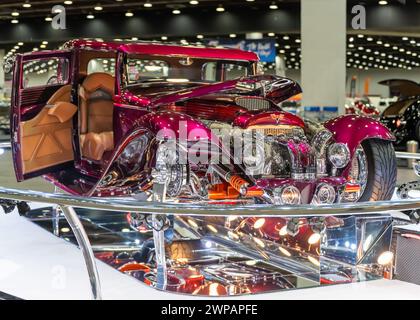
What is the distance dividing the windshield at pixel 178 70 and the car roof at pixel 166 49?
0.06 m

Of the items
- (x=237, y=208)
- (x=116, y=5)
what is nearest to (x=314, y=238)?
(x=237, y=208)

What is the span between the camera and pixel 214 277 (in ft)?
13.5

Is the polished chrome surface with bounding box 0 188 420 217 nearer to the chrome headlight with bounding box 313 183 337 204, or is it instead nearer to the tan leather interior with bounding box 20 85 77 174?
the chrome headlight with bounding box 313 183 337 204

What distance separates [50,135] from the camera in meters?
5.81

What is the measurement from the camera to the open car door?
18.1ft

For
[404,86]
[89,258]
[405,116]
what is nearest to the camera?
[89,258]

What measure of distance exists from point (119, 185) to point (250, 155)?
1.14 metres

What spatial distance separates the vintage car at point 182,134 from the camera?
4367mm

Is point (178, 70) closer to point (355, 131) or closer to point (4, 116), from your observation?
point (355, 131)

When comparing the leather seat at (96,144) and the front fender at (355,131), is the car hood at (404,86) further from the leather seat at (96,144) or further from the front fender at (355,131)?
the leather seat at (96,144)

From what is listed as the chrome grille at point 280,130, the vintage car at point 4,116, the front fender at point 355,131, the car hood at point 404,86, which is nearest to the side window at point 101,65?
the chrome grille at point 280,130

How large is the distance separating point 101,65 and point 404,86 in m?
8.50

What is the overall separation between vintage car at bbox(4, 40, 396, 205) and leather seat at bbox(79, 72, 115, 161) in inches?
0.4
